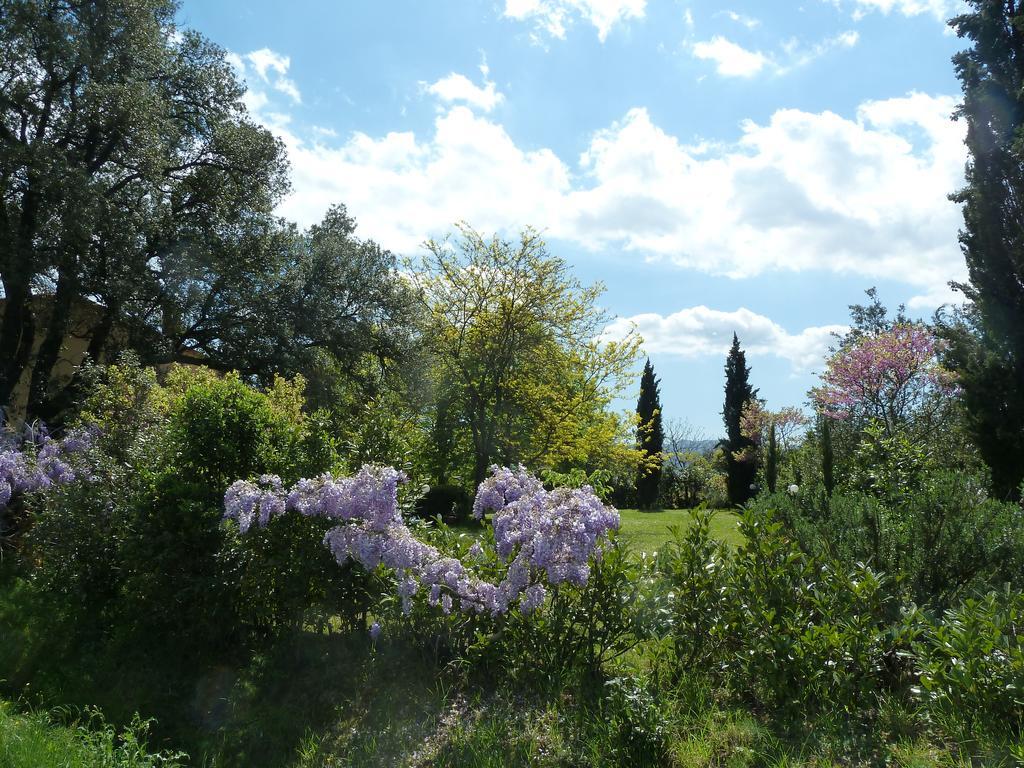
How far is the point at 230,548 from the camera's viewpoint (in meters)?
5.26

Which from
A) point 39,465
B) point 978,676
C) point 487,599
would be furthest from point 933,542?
point 39,465

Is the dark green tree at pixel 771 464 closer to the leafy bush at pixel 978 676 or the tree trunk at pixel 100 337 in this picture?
the tree trunk at pixel 100 337

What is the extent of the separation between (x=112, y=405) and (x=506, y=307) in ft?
31.1

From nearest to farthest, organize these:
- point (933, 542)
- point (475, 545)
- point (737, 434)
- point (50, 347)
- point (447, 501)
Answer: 1. point (933, 542)
2. point (475, 545)
3. point (50, 347)
4. point (447, 501)
5. point (737, 434)

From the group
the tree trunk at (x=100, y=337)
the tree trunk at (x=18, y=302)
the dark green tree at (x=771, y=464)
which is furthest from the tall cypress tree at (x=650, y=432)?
the tree trunk at (x=18, y=302)

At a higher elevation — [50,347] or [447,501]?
[50,347]

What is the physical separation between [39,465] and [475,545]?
6.29m

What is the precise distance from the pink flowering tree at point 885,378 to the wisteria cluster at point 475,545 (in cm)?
1633

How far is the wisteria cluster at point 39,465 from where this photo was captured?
25.6 feet

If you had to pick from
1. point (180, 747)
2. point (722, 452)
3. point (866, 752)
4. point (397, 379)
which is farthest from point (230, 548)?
point (722, 452)

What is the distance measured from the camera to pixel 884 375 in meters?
18.9

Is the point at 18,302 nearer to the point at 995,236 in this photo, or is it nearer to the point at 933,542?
the point at 933,542

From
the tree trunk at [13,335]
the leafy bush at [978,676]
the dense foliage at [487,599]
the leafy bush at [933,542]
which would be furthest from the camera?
the tree trunk at [13,335]

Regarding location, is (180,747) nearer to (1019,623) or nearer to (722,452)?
(1019,623)
